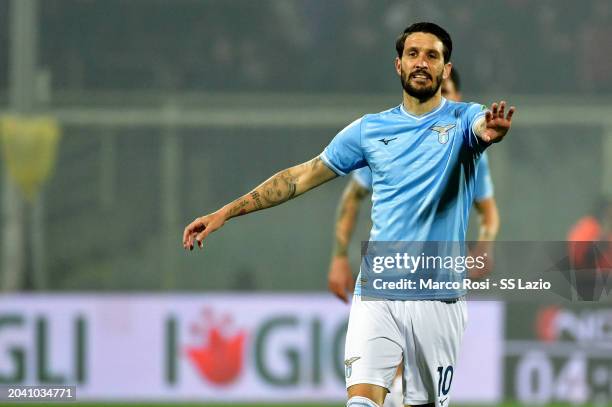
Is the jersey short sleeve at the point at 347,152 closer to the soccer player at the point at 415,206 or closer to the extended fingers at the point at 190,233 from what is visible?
the soccer player at the point at 415,206

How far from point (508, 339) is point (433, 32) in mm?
5774

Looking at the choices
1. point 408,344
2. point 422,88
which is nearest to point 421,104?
point 422,88

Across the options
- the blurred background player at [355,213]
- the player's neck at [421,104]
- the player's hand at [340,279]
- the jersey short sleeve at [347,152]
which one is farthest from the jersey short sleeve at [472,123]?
the player's hand at [340,279]

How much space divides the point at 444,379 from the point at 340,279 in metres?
1.53

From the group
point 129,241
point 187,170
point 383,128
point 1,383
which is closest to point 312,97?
point 187,170

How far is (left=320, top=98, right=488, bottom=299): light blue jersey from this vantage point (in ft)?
17.8

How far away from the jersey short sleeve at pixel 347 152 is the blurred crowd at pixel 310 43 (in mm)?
7296

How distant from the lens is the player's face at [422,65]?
5355mm

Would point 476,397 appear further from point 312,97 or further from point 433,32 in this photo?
point 433,32

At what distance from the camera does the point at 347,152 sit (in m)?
5.62

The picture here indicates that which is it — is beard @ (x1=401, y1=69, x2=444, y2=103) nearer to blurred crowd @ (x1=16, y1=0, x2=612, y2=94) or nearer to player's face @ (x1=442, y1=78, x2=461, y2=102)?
player's face @ (x1=442, y1=78, x2=461, y2=102)

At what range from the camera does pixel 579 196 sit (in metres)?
12.6

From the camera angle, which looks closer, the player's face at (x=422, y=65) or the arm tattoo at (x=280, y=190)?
the player's face at (x=422, y=65)

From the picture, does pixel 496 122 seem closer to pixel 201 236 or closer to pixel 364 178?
pixel 201 236
